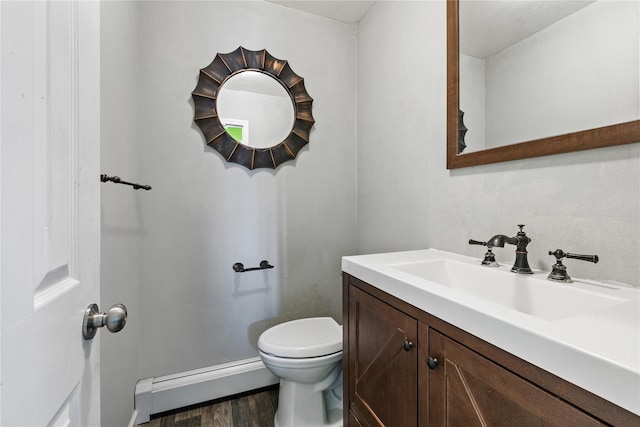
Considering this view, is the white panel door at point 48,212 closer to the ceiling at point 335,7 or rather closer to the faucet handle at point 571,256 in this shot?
the faucet handle at point 571,256

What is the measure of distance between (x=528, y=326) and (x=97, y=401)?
0.85 metres

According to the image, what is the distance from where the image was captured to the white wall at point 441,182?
0.73 metres

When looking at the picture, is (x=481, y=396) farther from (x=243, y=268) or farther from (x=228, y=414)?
(x=228, y=414)

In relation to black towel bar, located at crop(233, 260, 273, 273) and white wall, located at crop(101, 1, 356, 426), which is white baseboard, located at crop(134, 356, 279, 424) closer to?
white wall, located at crop(101, 1, 356, 426)

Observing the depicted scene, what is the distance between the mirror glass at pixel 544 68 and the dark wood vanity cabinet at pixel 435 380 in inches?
27.7

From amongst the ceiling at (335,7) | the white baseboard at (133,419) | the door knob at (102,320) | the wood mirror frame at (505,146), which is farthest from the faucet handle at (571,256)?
the white baseboard at (133,419)

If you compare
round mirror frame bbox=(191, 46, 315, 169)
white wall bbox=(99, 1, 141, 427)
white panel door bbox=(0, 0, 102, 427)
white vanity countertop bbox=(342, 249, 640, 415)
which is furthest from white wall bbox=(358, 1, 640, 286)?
white wall bbox=(99, 1, 141, 427)

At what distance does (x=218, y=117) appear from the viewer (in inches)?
62.6

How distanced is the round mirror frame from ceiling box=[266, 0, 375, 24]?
37 cm

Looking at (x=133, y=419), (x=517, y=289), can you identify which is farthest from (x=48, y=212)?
(x=133, y=419)

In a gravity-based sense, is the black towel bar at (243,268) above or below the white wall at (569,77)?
below

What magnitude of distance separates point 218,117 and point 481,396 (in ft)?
5.47

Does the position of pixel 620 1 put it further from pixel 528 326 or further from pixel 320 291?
pixel 320 291

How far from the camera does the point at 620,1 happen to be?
721mm
